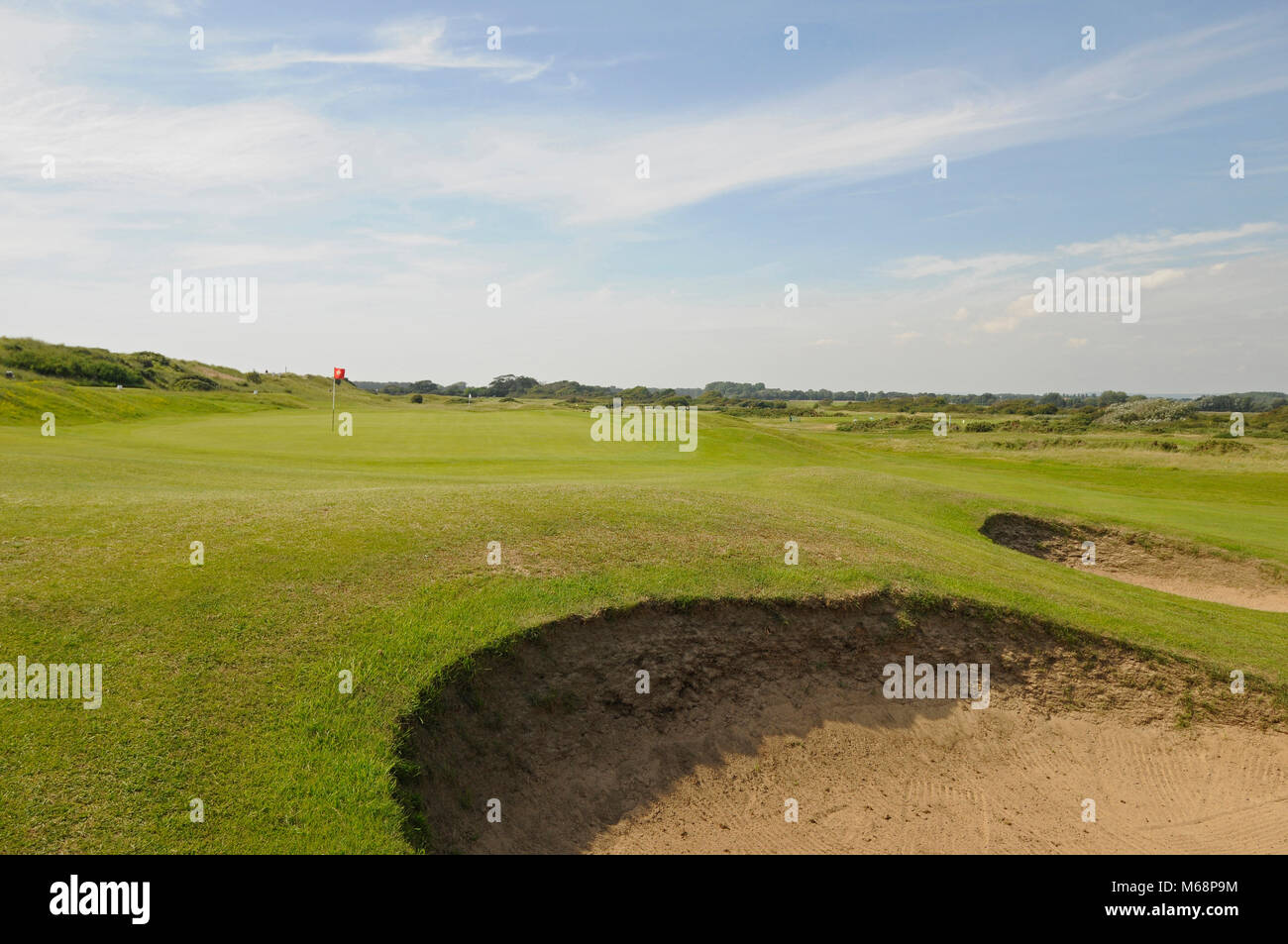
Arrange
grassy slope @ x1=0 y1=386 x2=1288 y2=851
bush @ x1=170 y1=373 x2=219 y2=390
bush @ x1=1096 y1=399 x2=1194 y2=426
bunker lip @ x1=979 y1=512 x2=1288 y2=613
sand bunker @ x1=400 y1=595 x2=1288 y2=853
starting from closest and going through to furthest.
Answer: grassy slope @ x1=0 y1=386 x2=1288 y2=851 → sand bunker @ x1=400 y1=595 x2=1288 y2=853 → bunker lip @ x1=979 y1=512 x2=1288 y2=613 → bush @ x1=1096 y1=399 x2=1194 y2=426 → bush @ x1=170 y1=373 x2=219 y2=390

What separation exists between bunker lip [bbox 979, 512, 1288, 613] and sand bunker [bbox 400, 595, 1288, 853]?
979 centimetres

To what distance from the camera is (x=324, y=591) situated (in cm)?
1127

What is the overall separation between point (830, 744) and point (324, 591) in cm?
929

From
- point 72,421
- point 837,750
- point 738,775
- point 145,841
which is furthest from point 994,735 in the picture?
point 72,421

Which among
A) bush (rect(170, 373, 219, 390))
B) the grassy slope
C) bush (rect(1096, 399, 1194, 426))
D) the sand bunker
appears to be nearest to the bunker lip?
the grassy slope

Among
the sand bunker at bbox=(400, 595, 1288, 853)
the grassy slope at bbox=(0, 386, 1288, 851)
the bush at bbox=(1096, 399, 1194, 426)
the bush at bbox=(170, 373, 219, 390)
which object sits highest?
the bush at bbox=(170, 373, 219, 390)

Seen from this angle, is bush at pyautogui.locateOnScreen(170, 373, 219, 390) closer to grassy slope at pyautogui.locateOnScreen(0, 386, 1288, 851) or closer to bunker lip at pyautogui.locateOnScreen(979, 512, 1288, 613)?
grassy slope at pyautogui.locateOnScreen(0, 386, 1288, 851)

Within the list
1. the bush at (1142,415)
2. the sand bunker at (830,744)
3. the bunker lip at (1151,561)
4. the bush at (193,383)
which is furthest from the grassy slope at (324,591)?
the bush at (193,383)

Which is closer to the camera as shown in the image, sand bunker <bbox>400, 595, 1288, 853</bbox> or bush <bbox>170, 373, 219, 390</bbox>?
sand bunker <bbox>400, 595, 1288, 853</bbox>

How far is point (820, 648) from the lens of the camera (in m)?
13.1

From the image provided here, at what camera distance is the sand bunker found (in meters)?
9.69
